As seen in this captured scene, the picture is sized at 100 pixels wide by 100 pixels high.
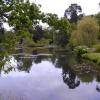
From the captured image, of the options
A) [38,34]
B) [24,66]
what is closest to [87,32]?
[24,66]

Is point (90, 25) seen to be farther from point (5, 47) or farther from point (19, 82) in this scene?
point (5, 47)

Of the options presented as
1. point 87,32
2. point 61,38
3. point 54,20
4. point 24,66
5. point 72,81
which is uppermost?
point 87,32

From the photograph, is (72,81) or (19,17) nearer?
(19,17)

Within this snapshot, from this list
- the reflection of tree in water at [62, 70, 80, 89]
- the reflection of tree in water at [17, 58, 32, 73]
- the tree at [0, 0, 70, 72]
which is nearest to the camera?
the tree at [0, 0, 70, 72]

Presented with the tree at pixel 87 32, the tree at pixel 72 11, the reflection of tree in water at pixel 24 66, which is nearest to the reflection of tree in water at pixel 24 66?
the reflection of tree in water at pixel 24 66

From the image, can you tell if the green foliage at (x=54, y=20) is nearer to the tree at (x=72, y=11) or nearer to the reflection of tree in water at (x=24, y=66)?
the reflection of tree in water at (x=24, y=66)

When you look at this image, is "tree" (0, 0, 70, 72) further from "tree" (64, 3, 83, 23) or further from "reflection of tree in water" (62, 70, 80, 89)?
"tree" (64, 3, 83, 23)

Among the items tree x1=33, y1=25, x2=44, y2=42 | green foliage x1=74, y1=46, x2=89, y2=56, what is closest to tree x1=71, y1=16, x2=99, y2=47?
green foliage x1=74, y1=46, x2=89, y2=56

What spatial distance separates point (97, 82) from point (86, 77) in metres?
1.78

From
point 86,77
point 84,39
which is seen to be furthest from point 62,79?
point 84,39

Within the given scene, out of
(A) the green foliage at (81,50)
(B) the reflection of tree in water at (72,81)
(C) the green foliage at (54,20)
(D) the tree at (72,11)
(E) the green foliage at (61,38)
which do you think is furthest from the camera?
(D) the tree at (72,11)

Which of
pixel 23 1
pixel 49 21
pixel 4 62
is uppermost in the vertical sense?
pixel 23 1

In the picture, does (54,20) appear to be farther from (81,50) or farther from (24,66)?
(81,50)

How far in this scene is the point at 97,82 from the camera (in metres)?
14.7
